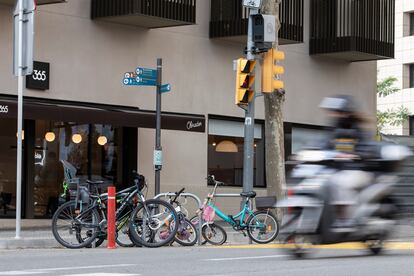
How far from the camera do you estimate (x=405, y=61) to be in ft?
180

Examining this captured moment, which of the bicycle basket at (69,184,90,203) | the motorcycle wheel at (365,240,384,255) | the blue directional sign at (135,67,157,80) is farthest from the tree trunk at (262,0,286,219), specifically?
the motorcycle wheel at (365,240,384,255)

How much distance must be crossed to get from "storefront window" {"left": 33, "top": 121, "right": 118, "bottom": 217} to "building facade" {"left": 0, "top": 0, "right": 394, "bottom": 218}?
0.03 m

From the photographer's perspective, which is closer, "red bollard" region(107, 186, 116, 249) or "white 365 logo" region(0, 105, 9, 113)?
"red bollard" region(107, 186, 116, 249)

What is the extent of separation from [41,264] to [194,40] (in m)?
13.7

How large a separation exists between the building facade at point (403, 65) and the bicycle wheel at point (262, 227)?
4060 cm

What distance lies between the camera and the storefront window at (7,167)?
19703 millimetres

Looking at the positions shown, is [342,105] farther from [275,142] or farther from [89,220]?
[275,142]

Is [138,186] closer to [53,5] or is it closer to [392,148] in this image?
[392,148]

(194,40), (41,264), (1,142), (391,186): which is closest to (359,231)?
(391,186)

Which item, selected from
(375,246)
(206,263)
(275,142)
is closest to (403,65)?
(275,142)

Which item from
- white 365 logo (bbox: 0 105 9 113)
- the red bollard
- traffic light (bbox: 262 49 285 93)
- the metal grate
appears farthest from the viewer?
the metal grate

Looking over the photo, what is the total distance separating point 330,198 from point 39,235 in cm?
894

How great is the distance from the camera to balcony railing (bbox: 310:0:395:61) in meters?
25.4

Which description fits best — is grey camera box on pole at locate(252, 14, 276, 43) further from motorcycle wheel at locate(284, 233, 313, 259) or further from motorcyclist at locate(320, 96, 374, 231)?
motorcycle wheel at locate(284, 233, 313, 259)
